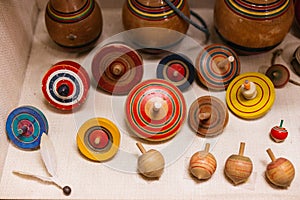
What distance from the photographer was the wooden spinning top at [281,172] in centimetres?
98

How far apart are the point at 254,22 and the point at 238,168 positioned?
388 mm

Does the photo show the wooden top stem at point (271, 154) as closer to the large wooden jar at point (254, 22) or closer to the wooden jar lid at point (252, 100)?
the wooden jar lid at point (252, 100)

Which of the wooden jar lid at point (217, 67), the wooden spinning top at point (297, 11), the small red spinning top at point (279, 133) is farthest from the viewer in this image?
the wooden spinning top at point (297, 11)

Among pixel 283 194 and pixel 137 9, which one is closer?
pixel 283 194

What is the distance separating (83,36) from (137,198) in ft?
1.58

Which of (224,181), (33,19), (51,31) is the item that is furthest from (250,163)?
(33,19)

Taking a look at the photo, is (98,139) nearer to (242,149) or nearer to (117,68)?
(117,68)

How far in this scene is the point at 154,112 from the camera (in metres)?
1.08

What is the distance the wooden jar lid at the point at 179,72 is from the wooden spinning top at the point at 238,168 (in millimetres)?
269

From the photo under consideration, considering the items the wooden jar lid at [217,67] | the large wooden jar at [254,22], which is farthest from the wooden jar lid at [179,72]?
the large wooden jar at [254,22]

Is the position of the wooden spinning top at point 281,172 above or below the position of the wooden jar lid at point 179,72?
below

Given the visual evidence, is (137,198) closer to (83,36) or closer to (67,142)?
(67,142)

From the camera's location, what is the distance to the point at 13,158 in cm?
107

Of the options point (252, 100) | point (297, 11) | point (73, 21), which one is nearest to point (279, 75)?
point (252, 100)
